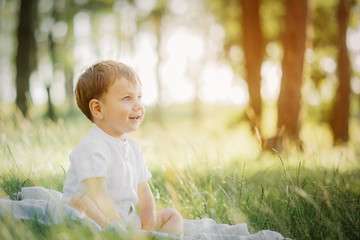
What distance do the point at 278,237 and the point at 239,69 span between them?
10745 millimetres

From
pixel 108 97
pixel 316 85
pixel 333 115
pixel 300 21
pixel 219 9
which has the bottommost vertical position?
pixel 333 115

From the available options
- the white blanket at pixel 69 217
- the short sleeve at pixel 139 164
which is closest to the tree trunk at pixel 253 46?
the short sleeve at pixel 139 164

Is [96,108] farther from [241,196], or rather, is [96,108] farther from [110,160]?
[241,196]

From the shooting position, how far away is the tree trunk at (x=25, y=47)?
30.5ft

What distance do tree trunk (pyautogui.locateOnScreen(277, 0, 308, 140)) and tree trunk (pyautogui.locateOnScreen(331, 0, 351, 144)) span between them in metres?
4.24

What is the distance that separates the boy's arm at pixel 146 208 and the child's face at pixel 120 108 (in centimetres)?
49

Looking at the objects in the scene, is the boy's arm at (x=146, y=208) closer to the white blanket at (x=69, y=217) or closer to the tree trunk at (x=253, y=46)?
the white blanket at (x=69, y=217)

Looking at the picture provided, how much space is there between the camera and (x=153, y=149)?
5426 mm

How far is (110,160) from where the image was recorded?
84.0 inches

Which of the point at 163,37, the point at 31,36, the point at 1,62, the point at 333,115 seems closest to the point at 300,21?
the point at 333,115

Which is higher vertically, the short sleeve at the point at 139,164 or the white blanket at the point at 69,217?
the short sleeve at the point at 139,164

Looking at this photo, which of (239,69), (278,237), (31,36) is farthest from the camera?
(239,69)

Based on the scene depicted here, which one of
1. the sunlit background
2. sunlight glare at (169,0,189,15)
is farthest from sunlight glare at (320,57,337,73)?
sunlight glare at (169,0,189,15)

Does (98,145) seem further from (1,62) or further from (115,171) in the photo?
(1,62)
